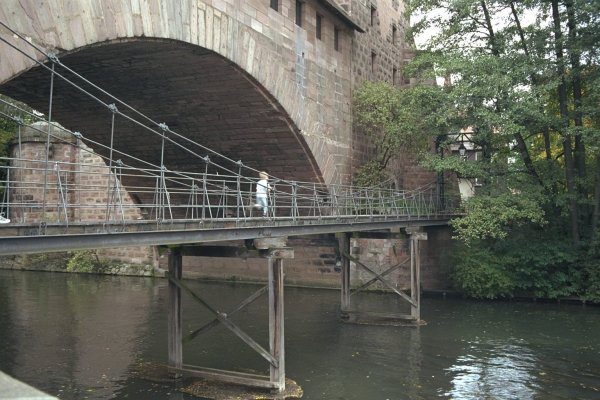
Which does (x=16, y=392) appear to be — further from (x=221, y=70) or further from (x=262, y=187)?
(x=221, y=70)

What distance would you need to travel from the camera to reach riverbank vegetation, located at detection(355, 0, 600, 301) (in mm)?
17078

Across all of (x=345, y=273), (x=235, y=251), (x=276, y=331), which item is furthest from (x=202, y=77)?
(x=276, y=331)

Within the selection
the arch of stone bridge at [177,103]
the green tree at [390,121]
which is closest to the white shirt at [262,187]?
the arch of stone bridge at [177,103]

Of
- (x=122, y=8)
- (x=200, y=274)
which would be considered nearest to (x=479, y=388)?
(x=122, y=8)

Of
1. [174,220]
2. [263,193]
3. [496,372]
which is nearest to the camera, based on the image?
[174,220]

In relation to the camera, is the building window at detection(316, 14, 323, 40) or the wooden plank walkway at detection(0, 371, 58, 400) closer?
the wooden plank walkway at detection(0, 371, 58, 400)

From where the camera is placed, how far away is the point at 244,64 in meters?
13.4

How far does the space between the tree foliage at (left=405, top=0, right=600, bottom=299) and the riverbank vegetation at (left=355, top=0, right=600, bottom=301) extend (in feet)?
0.10

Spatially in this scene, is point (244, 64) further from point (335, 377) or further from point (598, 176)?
point (598, 176)

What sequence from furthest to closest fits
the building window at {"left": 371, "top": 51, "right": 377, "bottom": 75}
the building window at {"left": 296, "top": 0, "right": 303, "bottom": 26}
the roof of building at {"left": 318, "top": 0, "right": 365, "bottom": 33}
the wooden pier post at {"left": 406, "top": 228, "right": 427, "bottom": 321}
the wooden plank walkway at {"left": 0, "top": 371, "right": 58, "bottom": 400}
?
the building window at {"left": 371, "top": 51, "right": 377, "bottom": 75}, the roof of building at {"left": 318, "top": 0, "right": 365, "bottom": 33}, the building window at {"left": 296, "top": 0, "right": 303, "bottom": 26}, the wooden pier post at {"left": 406, "top": 228, "right": 427, "bottom": 321}, the wooden plank walkway at {"left": 0, "top": 371, "right": 58, "bottom": 400}

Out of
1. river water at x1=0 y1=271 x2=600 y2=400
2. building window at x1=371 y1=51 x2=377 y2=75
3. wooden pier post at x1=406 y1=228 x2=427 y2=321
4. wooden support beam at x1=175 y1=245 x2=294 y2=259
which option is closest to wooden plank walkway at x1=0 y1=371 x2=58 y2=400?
wooden support beam at x1=175 y1=245 x2=294 y2=259

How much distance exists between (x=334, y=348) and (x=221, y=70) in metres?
6.44

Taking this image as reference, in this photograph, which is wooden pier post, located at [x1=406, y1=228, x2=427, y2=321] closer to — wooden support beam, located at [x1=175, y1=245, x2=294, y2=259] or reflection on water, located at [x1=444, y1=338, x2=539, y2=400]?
reflection on water, located at [x1=444, y1=338, x2=539, y2=400]

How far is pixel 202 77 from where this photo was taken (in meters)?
13.7
